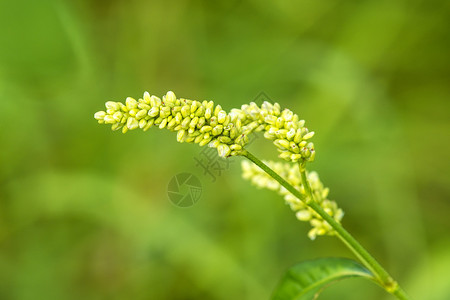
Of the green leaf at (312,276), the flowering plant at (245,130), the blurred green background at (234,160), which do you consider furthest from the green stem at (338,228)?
the blurred green background at (234,160)

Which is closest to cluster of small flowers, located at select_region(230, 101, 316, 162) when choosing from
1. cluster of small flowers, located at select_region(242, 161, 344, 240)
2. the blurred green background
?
cluster of small flowers, located at select_region(242, 161, 344, 240)

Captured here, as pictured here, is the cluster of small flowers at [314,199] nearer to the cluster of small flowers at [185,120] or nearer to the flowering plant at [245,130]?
the flowering plant at [245,130]

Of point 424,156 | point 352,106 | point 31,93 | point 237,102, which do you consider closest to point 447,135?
point 424,156

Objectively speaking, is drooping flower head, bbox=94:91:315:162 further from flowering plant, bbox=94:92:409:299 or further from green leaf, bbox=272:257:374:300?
green leaf, bbox=272:257:374:300

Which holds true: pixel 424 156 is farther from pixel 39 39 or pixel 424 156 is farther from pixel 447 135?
pixel 39 39

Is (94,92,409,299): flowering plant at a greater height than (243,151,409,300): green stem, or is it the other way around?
(94,92,409,299): flowering plant
